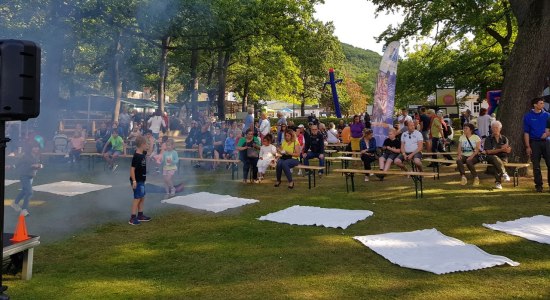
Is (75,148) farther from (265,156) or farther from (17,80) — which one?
(17,80)

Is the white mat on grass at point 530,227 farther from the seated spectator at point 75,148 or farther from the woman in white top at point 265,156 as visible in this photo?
→ the seated spectator at point 75,148

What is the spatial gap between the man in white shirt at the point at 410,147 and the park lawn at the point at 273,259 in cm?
232

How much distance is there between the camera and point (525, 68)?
34.8 ft

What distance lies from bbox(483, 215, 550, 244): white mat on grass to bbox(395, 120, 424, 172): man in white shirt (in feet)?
12.7

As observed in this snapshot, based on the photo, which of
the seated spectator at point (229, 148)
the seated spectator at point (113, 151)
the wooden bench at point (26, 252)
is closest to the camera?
the wooden bench at point (26, 252)

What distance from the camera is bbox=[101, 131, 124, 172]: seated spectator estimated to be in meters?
13.4

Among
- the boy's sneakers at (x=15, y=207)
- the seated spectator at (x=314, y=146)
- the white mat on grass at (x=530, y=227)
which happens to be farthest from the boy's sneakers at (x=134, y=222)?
the seated spectator at (x=314, y=146)

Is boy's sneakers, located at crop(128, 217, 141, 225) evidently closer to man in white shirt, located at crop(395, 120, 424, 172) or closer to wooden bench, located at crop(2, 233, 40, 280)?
wooden bench, located at crop(2, 233, 40, 280)

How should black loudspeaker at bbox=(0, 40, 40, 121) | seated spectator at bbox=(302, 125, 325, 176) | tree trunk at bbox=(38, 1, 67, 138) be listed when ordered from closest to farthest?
black loudspeaker at bbox=(0, 40, 40, 121)
seated spectator at bbox=(302, 125, 325, 176)
tree trunk at bbox=(38, 1, 67, 138)

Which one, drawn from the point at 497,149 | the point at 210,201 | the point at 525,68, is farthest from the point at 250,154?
the point at 525,68

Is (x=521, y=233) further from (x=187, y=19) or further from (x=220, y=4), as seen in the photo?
(x=220, y=4)

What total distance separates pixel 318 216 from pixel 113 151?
889cm

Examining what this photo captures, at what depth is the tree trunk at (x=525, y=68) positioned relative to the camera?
10445 mm

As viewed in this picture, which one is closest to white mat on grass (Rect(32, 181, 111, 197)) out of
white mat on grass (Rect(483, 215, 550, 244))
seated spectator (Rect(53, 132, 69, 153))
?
seated spectator (Rect(53, 132, 69, 153))
